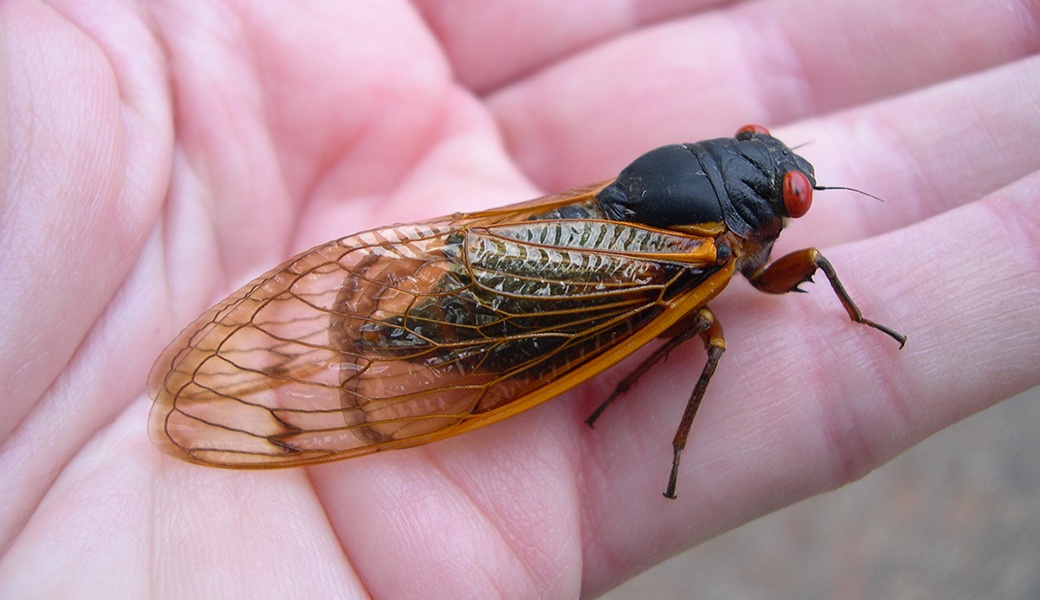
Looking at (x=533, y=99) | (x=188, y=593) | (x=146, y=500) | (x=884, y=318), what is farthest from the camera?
(x=533, y=99)

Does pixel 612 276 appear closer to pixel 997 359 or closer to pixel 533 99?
pixel 997 359

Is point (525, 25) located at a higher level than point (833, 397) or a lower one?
higher

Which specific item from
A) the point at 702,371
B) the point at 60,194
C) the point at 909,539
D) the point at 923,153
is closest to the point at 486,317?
the point at 702,371

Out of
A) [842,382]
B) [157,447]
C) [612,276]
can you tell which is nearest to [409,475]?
[157,447]

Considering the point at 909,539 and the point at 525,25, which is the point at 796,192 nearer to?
the point at 525,25

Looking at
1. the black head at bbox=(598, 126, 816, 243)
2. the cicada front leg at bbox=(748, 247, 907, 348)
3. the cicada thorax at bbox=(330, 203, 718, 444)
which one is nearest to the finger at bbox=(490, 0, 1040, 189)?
the black head at bbox=(598, 126, 816, 243)

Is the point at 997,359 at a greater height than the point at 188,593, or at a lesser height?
lesser
